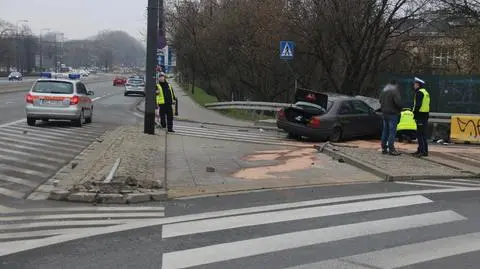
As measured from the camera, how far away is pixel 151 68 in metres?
17.5

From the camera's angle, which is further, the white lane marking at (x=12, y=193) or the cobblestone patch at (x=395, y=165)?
the cobblestone patch at (x=395, y=165)

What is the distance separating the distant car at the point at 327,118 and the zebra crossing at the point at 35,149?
18.7ft

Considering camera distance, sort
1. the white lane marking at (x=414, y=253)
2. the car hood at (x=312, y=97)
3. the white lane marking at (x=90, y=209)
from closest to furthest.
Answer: the white lane marking at (x=414, y=253) → the white lane marking at (x=90, y=209) → the car hood at (x=312, y=97)

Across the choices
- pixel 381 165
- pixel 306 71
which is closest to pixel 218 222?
pixel 381 165

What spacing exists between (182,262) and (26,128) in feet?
47.3

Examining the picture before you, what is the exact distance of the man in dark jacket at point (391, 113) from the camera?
13719 mm

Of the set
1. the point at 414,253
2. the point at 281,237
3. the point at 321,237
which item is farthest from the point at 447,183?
the point at 281,237

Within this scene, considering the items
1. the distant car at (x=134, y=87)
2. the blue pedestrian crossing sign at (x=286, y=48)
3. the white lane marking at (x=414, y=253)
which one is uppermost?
the blue pedestrian crossing sign at (x=286, y=48)

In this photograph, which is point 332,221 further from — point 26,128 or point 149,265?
point 26,128

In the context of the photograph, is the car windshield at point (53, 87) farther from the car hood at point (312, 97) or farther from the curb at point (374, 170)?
the curb at point (374, 170)

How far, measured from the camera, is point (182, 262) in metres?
5.54

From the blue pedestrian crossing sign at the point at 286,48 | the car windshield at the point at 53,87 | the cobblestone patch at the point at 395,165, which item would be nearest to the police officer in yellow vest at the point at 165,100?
the car windshield at the point at 53,87

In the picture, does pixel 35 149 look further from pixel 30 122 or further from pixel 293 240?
pixel 293 240

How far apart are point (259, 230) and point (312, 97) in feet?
36.8
